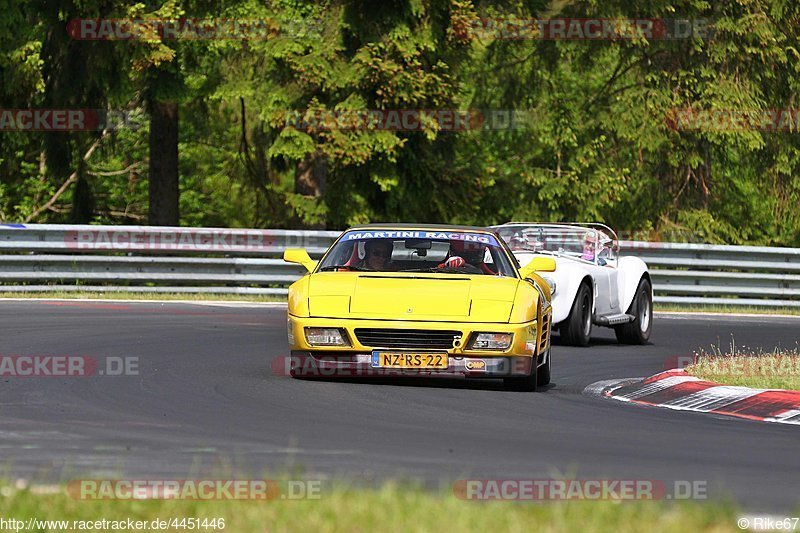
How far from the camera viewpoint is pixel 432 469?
25.0 feet

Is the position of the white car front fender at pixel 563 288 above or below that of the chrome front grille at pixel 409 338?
below

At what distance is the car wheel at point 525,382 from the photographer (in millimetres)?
12031

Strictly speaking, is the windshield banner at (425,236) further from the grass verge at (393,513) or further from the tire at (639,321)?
the grass verge at (393,513)

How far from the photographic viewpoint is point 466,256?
43.2ft

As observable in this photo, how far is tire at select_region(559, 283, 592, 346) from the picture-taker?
16.8 meters

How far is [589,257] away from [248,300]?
6.82m

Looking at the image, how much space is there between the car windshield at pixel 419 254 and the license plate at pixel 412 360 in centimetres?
129
